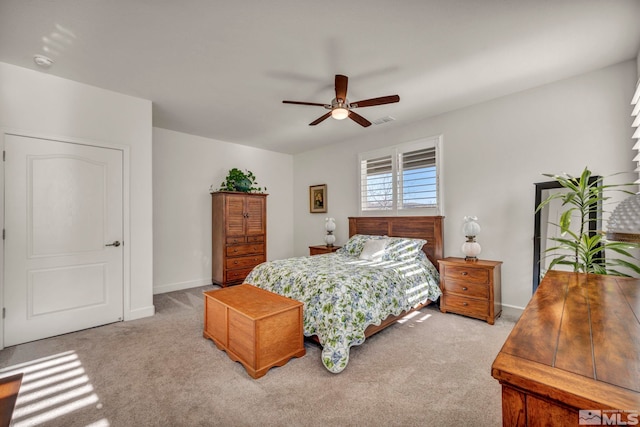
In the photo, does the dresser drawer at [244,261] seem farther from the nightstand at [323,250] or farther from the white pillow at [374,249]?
the white pillow at [374,249]

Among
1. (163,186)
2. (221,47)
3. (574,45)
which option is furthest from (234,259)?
(574,45)

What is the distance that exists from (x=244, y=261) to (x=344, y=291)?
9.94ft

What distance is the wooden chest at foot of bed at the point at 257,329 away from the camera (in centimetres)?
223

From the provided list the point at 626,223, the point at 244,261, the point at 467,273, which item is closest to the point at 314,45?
the point at 626,223

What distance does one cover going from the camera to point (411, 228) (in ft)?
14.0

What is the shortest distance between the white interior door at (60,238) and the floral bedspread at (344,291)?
5.58 feet

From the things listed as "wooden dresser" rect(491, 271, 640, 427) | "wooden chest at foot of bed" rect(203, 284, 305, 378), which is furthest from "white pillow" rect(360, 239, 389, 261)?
"wooden dresser" rect(491, 271, 640, 427)

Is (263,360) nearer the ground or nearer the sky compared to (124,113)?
nearer the ground

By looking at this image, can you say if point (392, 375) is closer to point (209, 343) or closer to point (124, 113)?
point (209, 343)

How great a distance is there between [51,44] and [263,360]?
126 inches

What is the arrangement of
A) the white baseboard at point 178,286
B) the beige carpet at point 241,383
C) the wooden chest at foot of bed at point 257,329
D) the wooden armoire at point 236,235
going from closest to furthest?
the beige carpet at point 241,383
the wooden chest at foot of bed at point 257,329
the white baseboard at point 178,286
the wooden armoire at point 236,235

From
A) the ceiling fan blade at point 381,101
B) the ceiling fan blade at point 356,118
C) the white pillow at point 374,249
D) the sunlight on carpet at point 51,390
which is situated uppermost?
the ceiling fan blade at point 381,101

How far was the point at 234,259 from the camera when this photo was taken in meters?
5.02
